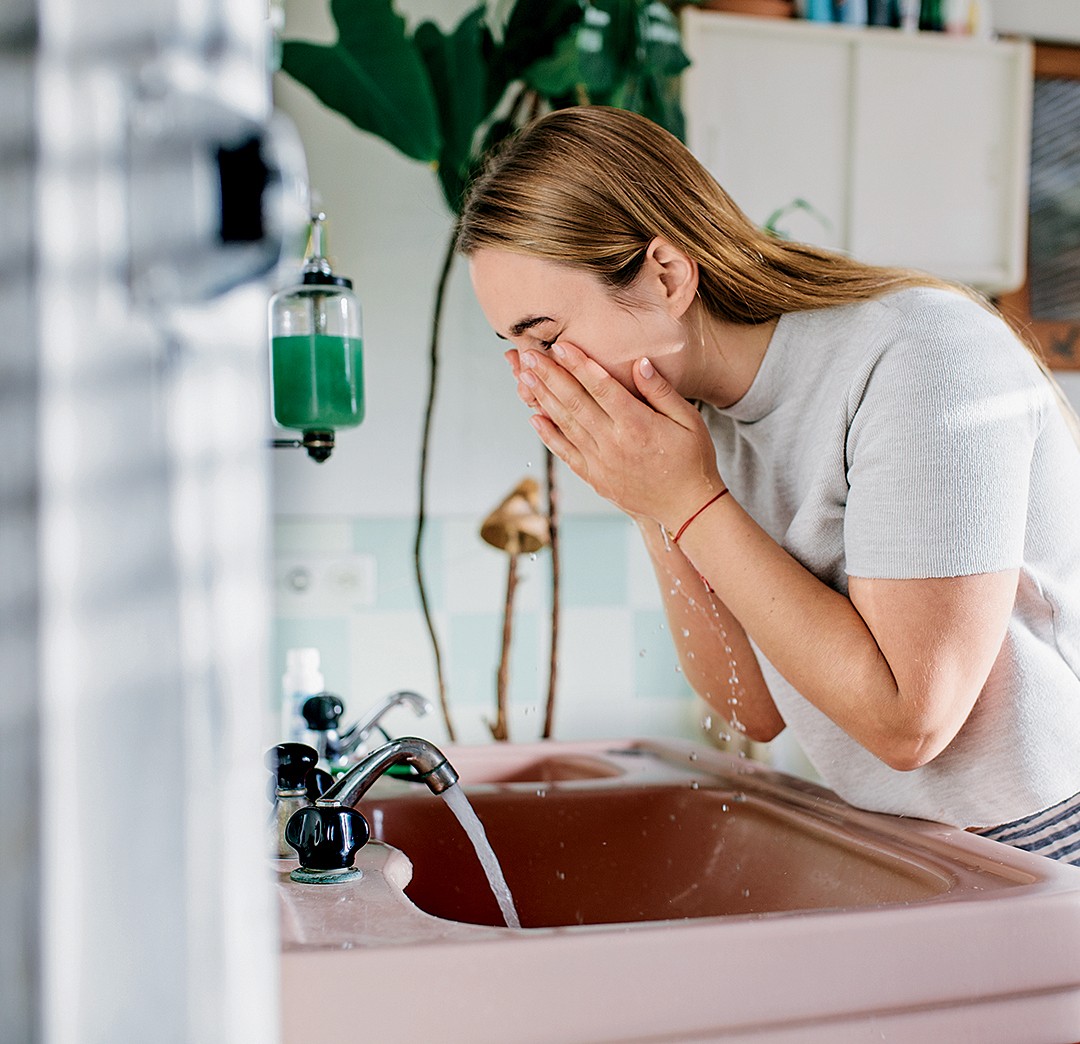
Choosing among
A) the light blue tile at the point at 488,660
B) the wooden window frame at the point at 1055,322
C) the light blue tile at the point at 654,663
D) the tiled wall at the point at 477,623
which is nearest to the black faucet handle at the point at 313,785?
the tiled wall at the point at 477,623

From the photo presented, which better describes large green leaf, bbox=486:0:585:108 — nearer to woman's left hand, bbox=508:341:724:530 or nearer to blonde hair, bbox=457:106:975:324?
blonde hair, bbox=457:106:975:324

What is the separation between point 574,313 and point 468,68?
1.01m

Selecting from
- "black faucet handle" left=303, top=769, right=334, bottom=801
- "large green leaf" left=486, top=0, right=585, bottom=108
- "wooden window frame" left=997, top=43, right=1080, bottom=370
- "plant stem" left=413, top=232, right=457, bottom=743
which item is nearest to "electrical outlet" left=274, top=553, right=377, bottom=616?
"plant stem" left=413, top=232, right=457, bottom=743

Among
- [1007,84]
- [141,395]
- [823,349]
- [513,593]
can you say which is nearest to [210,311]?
[141,395]

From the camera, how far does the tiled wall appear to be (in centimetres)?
203

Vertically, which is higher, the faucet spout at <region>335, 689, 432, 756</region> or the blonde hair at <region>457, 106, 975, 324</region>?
the blonde hair at <region>457, 106, 975, 324</region>

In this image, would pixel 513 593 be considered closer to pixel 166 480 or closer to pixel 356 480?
pixel 356 480

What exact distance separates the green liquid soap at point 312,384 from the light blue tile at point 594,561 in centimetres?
112

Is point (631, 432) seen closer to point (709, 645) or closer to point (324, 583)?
point (709, 645)

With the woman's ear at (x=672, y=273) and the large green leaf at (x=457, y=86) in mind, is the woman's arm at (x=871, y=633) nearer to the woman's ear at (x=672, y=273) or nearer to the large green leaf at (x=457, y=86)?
the woman's ear at (x=672, y=273)

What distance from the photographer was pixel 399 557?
6.79 ft

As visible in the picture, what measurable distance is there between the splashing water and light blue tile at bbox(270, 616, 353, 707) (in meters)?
1.05

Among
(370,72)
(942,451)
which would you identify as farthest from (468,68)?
(942,451)

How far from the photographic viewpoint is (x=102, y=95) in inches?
7.1
